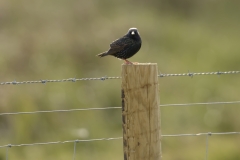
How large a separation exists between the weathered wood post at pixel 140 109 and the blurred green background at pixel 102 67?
6782mm

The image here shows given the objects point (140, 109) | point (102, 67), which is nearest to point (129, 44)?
point (140, 109)

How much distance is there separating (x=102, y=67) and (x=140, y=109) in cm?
1311

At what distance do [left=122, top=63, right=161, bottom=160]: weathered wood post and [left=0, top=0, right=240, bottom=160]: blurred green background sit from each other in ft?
22.3

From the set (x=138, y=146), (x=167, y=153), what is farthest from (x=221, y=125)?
(x=138, y=146)

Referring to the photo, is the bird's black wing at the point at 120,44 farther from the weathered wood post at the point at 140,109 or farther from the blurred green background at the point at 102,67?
the blurred green background at the point at 102,67

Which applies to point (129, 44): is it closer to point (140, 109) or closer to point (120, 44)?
point (120, 44)

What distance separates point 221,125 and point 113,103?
10.8ft

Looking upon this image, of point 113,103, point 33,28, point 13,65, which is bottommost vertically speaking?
point 113,103

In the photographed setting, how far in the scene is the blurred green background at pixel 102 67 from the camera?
1320cm

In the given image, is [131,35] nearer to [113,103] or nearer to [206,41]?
[113,103]

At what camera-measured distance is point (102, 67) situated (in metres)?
17.5

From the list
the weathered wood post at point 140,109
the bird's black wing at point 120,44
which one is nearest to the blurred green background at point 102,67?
the bird's black wing at point 120,44

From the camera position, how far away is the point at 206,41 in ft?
73.0

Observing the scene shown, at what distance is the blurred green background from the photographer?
13203mm
